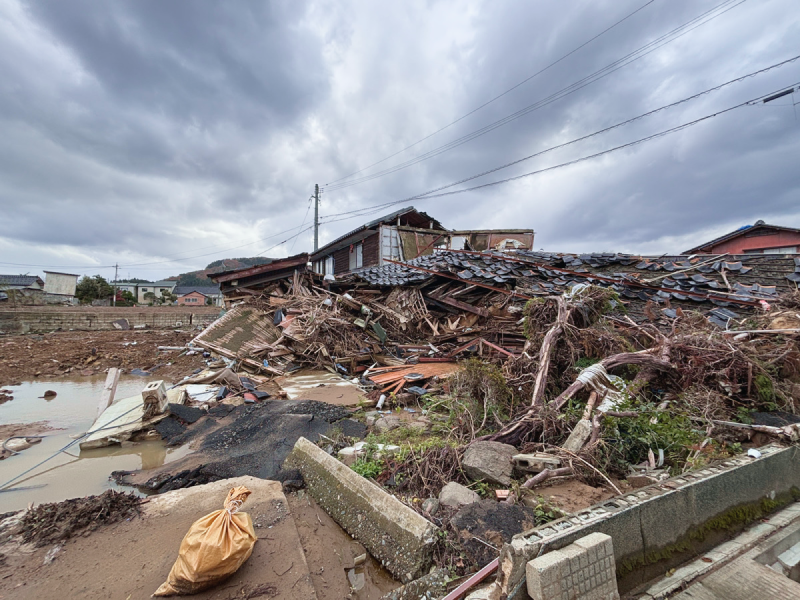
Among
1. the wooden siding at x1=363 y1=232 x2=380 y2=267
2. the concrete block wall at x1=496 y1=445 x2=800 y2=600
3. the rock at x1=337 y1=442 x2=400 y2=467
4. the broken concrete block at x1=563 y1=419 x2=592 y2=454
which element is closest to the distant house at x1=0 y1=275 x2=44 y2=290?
the wooden siding at x1=363 y1=232 x2=380 y2=267

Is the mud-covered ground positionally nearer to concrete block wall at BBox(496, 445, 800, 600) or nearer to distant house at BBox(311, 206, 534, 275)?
distant house at BBox(311, 206, 534, 275)

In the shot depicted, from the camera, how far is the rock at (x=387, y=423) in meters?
5.12

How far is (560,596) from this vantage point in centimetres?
169

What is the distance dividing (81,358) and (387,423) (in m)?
12.7

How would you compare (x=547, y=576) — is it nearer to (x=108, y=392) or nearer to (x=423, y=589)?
(x=423, y=589)

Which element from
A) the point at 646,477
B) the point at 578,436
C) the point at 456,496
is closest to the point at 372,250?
the point at 578,436

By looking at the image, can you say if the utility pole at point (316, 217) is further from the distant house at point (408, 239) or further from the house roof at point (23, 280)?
the house roof at point (23, 280)

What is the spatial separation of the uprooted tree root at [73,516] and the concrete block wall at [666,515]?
3.26 m

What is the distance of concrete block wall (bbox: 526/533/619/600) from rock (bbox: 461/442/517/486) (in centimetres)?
131

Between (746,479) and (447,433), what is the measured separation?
2999mm

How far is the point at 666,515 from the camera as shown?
2.31m

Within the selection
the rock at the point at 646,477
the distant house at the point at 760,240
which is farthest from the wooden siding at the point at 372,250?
the distant house at the point at 760,240

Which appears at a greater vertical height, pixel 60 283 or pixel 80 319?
pixel 60 283

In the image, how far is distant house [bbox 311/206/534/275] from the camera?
56.4 ft
